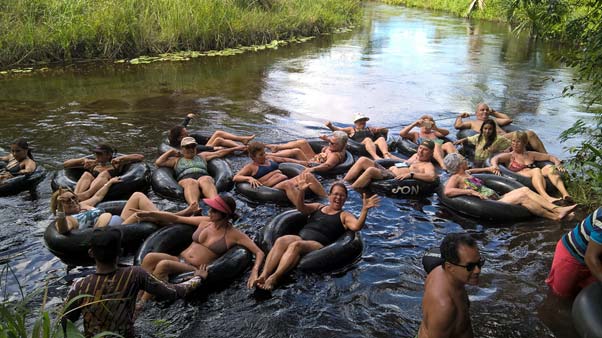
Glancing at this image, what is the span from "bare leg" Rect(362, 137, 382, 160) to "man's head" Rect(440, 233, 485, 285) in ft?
17.7

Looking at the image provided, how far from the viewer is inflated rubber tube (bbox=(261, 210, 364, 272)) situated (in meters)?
5.07

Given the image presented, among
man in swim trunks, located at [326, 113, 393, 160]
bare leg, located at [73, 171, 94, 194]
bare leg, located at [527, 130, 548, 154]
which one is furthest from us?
man in swim trunks, located at [326, 113, 393, 160]

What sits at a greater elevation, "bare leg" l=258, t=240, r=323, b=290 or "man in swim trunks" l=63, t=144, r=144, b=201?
"man in swim trunks" l=63, t=144, r=144, b=201

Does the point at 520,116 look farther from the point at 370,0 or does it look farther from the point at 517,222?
the point at 370,0

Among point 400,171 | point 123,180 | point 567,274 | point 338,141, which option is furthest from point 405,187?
point 123,180

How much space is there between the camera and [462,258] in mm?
3105

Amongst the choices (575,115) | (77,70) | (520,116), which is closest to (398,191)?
(520,116)

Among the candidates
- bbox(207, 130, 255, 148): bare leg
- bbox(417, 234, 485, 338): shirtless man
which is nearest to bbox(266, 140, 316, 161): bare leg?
bbox(207, 130, 255, 148): bare leg

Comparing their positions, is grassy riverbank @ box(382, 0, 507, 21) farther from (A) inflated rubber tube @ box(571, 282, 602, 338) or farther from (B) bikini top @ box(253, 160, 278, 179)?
(A) inflated rubber tube @ box(571, 282, 602, 338)

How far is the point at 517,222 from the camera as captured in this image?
6398 mm

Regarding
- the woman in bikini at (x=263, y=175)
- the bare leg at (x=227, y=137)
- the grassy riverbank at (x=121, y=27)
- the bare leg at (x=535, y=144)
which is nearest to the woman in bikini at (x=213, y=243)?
the woman in bikini at (x=263, y=175)

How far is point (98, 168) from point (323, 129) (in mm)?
5259

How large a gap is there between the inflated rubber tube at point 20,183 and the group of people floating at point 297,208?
0.11 metres

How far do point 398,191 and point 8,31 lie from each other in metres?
13.3
